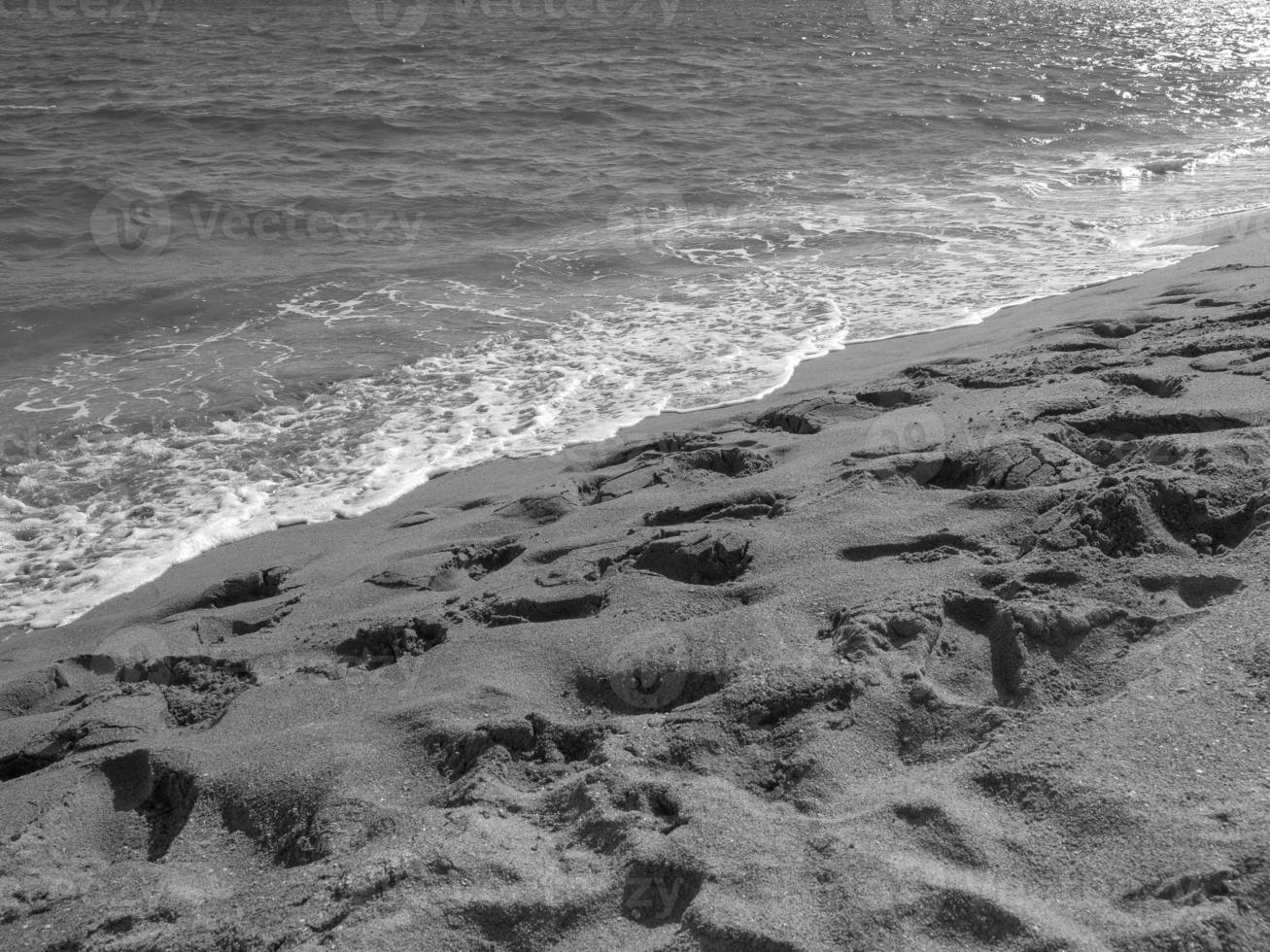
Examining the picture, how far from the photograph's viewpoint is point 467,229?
9719mm

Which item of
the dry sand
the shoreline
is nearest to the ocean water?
the shoreline

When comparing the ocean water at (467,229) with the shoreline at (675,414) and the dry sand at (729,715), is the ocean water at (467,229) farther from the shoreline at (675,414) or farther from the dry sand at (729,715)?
the dry sand at (729,715)

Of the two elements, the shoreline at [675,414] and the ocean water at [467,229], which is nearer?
the shoreline at [675,414]

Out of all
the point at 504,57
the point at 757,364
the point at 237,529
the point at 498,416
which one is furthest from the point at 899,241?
the point at 504,57

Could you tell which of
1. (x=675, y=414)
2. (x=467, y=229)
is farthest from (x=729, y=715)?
(x=467, y=229)

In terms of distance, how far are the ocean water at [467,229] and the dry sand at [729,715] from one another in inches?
51.3

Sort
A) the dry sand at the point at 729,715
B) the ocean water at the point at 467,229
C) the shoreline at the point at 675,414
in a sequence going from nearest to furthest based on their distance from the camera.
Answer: the dry sand at the point at 729,715 → the shoreline at the point at 675,414 → the ocean water at the point at 467,229

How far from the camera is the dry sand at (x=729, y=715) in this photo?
178 cm

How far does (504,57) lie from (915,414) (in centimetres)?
1634

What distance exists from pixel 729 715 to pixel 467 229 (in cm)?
818

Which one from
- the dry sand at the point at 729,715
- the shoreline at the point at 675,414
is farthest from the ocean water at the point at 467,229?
the dry sand at the point at 729,715

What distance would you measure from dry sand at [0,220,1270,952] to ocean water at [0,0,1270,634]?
1304mm

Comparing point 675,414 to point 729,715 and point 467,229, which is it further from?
point 467,229

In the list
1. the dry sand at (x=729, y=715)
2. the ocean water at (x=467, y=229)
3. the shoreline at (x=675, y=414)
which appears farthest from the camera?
the ocean water at (x=467, y=229)
